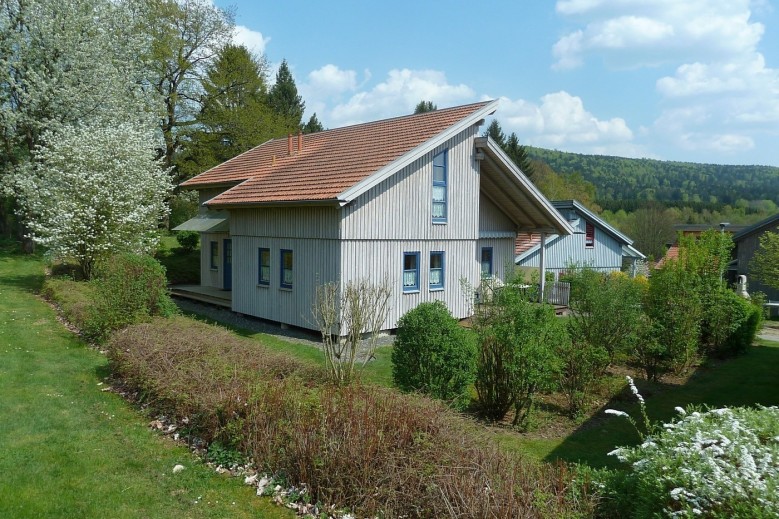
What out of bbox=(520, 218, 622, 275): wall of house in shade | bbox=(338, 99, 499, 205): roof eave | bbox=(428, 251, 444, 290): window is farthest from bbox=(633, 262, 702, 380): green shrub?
bbox=(520, 218, 622, 275): wall of house in shade

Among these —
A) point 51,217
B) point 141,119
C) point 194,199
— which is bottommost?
point 51,217

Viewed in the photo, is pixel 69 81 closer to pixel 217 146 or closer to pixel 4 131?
pixel 4 131

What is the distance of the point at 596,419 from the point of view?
10312mm

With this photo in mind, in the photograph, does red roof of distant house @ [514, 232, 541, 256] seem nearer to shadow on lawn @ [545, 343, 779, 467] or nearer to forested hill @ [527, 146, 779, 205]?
shadow on lawn @ [545, 343, 779, 467]

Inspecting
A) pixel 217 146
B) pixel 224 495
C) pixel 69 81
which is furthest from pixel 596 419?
pixel 217 146

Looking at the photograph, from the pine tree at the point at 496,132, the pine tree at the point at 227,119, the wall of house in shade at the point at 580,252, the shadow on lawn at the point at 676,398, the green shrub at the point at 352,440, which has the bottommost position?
the shadow on lawn at the point at 676,398

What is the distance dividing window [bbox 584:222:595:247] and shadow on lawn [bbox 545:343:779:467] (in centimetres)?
1422

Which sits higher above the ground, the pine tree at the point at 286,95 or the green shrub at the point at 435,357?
the pine tree at the point at 286,95

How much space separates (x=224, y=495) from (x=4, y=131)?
2865 cm

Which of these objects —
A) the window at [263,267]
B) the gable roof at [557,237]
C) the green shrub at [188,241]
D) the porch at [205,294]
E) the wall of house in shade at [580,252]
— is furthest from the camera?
the green shrub at [188,241]

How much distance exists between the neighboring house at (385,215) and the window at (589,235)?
1152cm

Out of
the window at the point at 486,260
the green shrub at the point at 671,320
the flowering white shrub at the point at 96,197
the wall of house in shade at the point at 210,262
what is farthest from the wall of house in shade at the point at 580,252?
the flowering white shrub at the point at 96,197

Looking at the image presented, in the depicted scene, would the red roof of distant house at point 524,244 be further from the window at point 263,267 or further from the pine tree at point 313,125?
the pine tree at point 313,125

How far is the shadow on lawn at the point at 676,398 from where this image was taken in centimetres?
883
